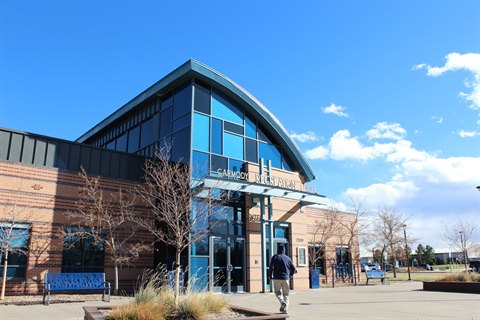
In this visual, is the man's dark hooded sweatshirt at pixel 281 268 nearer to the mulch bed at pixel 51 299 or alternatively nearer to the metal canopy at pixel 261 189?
the metal canopy at pixel 261 189

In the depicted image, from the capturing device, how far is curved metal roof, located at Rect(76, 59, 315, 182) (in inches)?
752

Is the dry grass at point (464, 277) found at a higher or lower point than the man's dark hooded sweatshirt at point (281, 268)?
lower

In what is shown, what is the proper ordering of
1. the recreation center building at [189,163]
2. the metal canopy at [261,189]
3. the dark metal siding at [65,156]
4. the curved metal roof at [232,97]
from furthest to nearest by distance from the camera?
the curved metal roof at [232,97] < the metal canopy at [261,189] < the dark metal siding at [65,156] < the recreation center building at [189,163]

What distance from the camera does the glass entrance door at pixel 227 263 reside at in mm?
17531

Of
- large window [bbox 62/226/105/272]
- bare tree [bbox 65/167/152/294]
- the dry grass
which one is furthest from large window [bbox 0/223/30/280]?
the dry grass

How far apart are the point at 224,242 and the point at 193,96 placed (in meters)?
6.94

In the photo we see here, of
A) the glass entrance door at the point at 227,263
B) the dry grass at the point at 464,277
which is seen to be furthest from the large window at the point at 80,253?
the dry grass at the point at 464,277

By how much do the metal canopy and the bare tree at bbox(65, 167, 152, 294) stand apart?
367cm

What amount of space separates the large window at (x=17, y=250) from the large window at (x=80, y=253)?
142cm

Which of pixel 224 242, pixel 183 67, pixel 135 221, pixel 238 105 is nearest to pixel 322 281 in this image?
pixel 224 242

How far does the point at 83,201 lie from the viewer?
16312 mm

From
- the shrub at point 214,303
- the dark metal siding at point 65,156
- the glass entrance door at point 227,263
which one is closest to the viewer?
the shrub at point 214,303

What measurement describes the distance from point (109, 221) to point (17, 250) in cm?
328

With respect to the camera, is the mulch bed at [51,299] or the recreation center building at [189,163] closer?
the mulch bed at [51,299]
